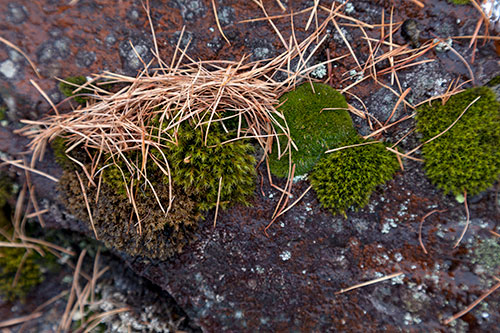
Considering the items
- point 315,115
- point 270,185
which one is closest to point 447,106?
point 315,115

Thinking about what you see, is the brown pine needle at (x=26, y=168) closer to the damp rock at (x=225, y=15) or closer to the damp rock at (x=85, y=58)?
the damp rock at (x=85, y=58)

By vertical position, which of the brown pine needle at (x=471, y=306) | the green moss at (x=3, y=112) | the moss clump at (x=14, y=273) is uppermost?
the brown pine needle at (x=471, y=306)

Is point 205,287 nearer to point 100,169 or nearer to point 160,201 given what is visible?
point 160,201

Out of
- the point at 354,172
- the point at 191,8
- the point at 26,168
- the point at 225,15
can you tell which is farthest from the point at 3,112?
the point at 354,172

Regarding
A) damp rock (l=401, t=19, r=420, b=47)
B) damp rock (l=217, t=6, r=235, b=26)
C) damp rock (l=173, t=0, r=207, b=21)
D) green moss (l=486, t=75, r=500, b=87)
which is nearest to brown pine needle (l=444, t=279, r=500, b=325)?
green moss (l=486, t=75, r=500, b=87)

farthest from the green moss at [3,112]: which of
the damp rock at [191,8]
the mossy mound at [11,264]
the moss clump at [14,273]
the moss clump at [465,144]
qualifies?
the moss clump at [465,144]

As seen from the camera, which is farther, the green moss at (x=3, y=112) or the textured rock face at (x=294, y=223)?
the green moss at (x=3, y=112)

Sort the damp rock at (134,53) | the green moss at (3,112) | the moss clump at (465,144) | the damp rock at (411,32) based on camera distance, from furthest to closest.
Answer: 1. the green moss at (3,112)
2. the damp rock at (134,53)
3. the damp rock at (411,32)
4. the moss clump at (465,144)
